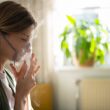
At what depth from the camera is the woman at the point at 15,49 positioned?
1081 millimetres

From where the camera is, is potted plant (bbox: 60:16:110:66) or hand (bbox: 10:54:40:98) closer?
hand (bbox: 10:54:40:98)

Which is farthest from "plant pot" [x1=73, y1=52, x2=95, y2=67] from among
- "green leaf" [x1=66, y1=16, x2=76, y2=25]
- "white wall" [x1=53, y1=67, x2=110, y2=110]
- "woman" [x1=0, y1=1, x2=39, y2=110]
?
"woman" [x1=0, y1=1, x2=39, y2=110]

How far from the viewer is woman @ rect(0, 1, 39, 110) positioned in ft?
3.55

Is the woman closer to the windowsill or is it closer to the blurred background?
the blurred background

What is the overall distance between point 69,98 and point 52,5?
1142mm

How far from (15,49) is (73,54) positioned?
2.10m

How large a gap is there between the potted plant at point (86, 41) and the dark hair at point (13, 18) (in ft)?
6.66

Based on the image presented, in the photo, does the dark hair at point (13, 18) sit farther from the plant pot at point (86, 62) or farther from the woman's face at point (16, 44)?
the plant pot at point (86, 62)

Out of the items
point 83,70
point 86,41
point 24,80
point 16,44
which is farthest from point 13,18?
point 83,70

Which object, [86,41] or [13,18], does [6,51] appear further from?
[86,41]

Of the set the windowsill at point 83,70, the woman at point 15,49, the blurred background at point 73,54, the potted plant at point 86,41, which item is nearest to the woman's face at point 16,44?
the woman at point 15,49

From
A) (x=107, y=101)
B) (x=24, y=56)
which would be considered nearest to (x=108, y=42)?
(x=107, y=101)

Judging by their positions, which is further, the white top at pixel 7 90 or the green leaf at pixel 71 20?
the green leaf at pixel 71 20

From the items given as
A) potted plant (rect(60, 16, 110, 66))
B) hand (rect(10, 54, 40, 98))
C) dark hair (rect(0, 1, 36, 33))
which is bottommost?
potted plant (rect(60, 16, 110, 66))
